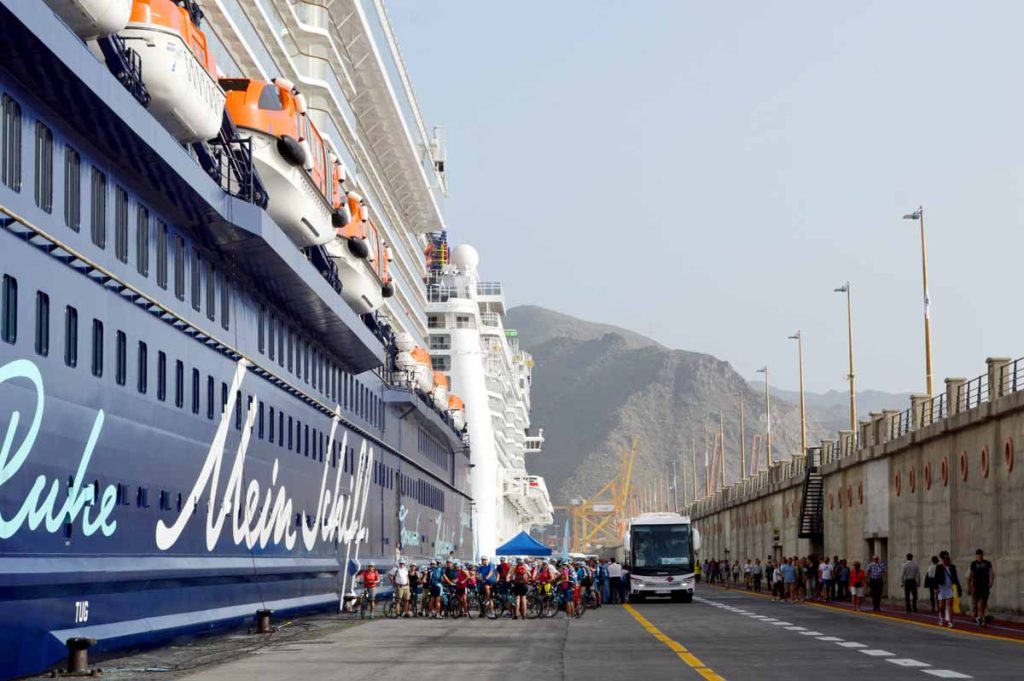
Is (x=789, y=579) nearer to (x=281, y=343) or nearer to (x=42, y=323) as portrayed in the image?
(x=281, y=343)

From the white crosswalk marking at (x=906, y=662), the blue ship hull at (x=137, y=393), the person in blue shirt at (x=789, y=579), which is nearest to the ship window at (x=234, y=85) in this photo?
the blue ship hull at (x=137, y=393)

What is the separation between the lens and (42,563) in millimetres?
17734

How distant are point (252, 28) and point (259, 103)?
6168 mm

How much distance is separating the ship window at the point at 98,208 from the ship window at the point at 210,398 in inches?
217

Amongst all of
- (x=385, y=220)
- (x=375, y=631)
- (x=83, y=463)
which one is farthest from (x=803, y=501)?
(x=83, y=463)

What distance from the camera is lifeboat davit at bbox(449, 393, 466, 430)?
3270 inches

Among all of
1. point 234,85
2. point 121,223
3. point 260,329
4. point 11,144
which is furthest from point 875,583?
point 11,144

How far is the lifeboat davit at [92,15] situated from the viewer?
66.3ft

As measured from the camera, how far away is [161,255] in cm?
2467

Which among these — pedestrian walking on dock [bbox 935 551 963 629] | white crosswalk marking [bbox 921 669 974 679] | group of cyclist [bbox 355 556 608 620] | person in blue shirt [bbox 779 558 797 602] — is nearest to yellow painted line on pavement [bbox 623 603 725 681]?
white crosswalk marking [bbox 921 669 974 679]

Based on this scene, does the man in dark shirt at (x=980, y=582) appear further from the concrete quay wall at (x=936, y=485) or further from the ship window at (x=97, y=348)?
the ship window at (x=97, y=348)

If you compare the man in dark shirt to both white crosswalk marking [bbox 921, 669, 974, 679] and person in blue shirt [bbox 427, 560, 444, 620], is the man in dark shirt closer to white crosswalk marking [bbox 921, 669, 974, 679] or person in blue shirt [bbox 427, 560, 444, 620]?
person in blue shirt [bbox 427, 560, 444, 620]

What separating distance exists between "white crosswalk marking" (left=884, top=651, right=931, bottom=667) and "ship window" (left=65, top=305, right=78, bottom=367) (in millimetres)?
10788

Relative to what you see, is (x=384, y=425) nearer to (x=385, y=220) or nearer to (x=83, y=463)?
(x=385, y=220)
